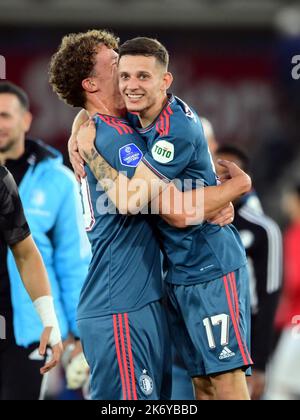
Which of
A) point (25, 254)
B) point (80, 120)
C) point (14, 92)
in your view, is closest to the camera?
point (25, 254)

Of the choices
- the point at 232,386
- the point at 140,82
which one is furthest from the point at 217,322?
the point at 140,82

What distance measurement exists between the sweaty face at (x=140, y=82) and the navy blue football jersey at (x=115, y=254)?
0.47 ft

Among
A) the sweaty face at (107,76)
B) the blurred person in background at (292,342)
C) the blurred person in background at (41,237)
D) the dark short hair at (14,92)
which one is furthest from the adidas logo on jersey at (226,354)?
the dark short hair at (14,92)

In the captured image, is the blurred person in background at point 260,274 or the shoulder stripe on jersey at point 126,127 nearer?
the shoulder stripe on jersey at point 126,127

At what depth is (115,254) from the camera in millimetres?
4840

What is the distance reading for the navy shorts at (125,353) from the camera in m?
4.75

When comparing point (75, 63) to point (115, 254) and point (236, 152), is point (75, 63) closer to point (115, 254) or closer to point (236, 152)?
point (115, 254)

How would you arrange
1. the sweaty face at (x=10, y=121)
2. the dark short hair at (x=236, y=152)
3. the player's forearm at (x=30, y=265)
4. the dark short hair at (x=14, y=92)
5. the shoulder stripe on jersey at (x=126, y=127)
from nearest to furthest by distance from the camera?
1. the shoulder stripe on jersey at (x=126, y=127)
2. the player's forearm at (x=30, y=265)
3. the sweaty face at (x=10, y=121)
4. the dark short hair at (x=14, y=92)
5. the dark short hair at (x=236, y=152)

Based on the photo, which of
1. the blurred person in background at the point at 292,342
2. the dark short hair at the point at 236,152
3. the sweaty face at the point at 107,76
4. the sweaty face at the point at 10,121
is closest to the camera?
the sweaty face at the point at 107,76

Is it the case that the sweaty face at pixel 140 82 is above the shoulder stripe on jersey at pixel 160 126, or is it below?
above

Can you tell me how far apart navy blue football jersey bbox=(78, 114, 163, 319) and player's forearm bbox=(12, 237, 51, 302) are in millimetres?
350

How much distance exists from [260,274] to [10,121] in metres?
2.00

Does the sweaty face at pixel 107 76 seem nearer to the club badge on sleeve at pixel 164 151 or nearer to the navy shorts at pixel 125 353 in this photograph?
the club badge on sleeve at pixel 164 151
